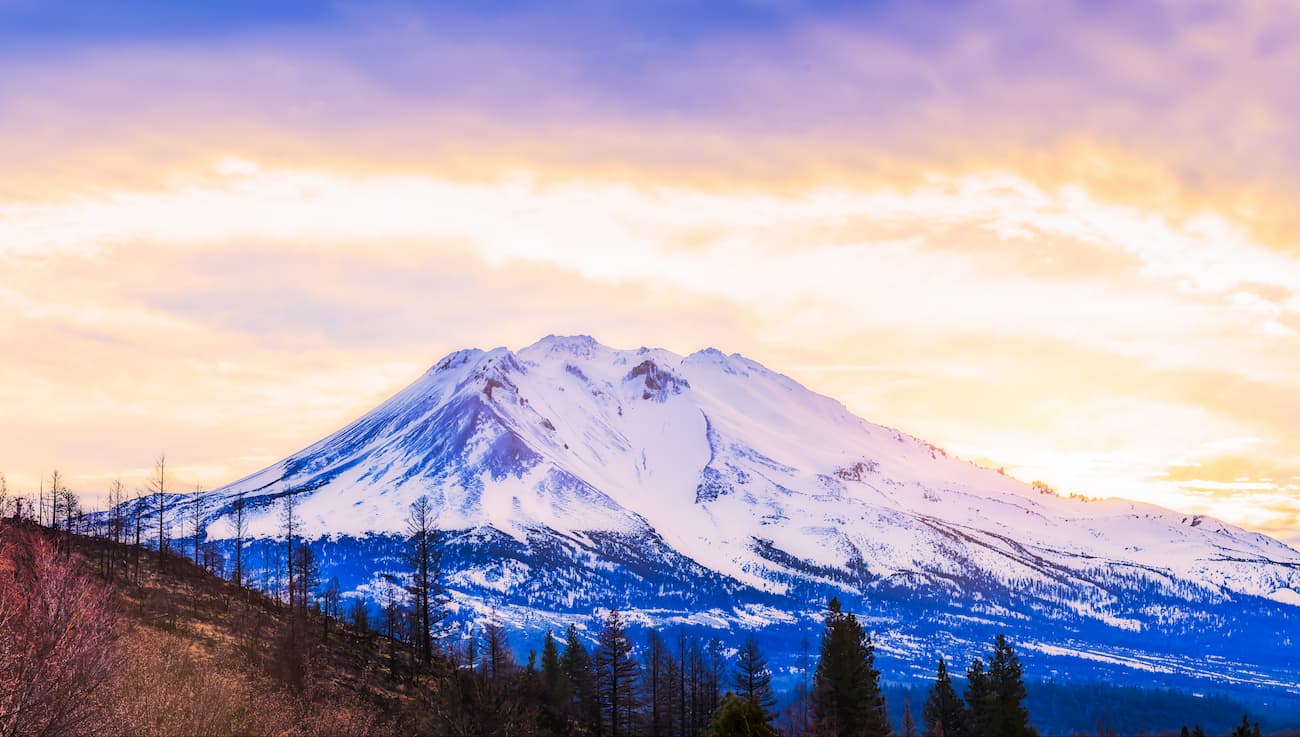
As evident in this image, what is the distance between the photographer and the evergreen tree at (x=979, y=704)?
69.9 m

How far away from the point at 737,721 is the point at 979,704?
37.8m

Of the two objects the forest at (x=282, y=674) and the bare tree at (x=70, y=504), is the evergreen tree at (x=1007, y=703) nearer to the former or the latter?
the forest at (x=282, y=674)

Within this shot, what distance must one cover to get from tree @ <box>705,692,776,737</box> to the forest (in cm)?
6

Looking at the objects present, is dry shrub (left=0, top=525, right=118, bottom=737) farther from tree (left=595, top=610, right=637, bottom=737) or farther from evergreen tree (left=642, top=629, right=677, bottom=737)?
evergreen tree (left=642, top=629, right=677, bottom=737)

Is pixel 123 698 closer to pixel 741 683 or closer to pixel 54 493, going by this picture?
pixel 741 683

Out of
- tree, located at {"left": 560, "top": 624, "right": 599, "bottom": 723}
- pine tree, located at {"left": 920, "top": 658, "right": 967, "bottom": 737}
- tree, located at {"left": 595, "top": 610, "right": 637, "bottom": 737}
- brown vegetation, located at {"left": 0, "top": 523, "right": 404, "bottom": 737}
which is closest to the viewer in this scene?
brown vegetation, located at {"left": 0, "top": 523, "right": 404, "bottom": 737}

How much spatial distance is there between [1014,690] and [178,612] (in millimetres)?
50772

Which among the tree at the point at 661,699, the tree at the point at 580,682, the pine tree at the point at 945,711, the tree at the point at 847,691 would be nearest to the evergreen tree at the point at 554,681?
the tree at the point at 580,682

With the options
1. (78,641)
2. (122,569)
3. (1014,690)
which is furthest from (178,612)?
(1014,690)

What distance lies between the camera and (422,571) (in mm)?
76688

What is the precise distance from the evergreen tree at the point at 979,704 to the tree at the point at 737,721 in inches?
1303

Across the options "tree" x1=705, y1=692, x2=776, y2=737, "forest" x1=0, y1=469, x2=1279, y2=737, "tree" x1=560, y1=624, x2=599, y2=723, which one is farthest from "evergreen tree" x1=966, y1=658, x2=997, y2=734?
"tree" x1=705, y1=692, x2=776, y2=737

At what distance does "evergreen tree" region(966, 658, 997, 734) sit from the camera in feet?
229

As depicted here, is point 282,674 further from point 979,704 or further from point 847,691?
point 979,704
